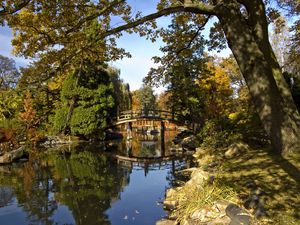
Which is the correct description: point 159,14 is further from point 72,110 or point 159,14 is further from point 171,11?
point 72,110

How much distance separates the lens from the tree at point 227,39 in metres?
6.98

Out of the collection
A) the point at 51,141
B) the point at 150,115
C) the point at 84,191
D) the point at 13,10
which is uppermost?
the point at 13,10

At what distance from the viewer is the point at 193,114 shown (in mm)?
27531

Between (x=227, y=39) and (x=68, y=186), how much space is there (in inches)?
308

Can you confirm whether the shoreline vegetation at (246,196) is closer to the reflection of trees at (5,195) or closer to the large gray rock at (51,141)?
the reflection of trees at (5,195)

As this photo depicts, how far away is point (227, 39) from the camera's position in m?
7.30

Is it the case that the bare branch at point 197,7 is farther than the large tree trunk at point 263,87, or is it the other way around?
the bare branch at point 197,7

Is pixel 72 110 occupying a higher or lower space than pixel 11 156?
higher

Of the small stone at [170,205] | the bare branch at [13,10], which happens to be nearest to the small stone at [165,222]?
the small stone at [170,205]

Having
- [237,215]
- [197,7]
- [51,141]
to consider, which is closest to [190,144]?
[51,141]

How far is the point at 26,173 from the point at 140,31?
8.92 metres

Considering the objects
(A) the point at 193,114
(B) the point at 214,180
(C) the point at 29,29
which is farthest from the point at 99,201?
(A) the point at 193,114

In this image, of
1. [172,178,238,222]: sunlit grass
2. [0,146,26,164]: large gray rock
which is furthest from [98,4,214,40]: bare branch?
[0,146,26,164]: large gray rock

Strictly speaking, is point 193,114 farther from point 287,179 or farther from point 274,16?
point 287,179
